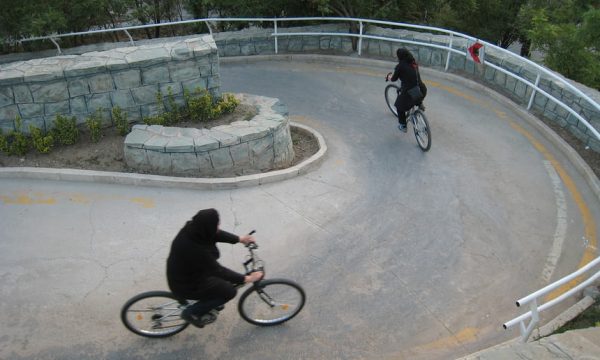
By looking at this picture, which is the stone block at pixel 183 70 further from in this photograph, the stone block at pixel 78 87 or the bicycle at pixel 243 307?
the bicycle at pixel 243 307

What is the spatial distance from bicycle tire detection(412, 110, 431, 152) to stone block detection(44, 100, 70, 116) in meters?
5.99

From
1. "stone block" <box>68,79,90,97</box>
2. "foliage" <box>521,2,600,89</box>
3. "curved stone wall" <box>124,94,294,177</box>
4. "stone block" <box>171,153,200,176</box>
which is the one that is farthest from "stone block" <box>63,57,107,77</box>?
"foliage" <box>521,2,600,89</box>

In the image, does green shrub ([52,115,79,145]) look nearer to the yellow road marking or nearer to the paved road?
the paved road

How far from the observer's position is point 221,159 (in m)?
8.21

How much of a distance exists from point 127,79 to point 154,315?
4.76 m

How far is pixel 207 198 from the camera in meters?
7.93

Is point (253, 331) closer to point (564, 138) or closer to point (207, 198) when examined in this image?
point (207, 198)

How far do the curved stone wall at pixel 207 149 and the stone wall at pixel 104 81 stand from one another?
2.44 ft

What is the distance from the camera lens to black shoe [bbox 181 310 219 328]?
5242 mm

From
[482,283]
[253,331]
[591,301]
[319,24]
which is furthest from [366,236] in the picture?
[319,24]

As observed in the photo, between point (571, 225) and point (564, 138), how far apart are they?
2.63 meters

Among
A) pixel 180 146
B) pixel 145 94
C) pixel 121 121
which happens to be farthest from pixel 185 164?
pixel 145 94

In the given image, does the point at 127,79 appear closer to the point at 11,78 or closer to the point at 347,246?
the point at 11,78

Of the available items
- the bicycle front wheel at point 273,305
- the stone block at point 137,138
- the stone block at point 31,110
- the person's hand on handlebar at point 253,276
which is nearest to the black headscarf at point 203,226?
the person's hand on handlebar at point 253,276
